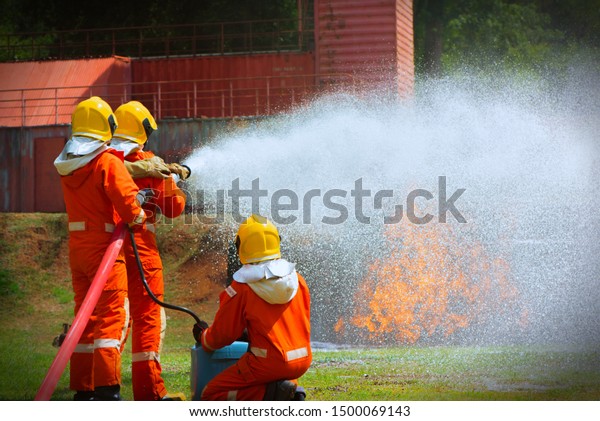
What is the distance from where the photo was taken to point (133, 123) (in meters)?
6.75

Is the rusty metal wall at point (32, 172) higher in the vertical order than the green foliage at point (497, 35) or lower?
lower

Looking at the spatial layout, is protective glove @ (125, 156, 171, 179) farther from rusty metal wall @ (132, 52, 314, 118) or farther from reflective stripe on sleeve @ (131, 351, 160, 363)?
rusty metal wall @ (132, 52, 314, 118)

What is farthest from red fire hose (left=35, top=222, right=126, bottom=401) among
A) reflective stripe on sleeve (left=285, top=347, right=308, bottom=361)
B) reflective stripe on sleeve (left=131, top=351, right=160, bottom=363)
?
reflective stripe on sleeve (left=285, top=347, right=308, bottom=361)

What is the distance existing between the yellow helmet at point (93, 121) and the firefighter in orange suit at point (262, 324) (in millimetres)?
1461

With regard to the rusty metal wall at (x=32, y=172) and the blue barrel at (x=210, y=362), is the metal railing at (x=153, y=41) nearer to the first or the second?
the rusty metal wall at (x=32, y=172)

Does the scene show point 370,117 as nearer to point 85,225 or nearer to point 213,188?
point 213,188

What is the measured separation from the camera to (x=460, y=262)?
36.5 ft

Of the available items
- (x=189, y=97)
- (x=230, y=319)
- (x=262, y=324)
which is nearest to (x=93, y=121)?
(x=230, y=319)

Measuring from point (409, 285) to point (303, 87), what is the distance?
792cm

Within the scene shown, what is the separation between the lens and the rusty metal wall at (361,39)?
17.6 m

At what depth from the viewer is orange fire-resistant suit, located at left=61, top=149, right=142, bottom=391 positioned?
20.1ft

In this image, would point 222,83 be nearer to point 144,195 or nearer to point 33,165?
point 33,165

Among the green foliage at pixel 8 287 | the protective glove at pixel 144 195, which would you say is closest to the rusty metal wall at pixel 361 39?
the green foliage at pixel 8 287

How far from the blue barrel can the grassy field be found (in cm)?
117
